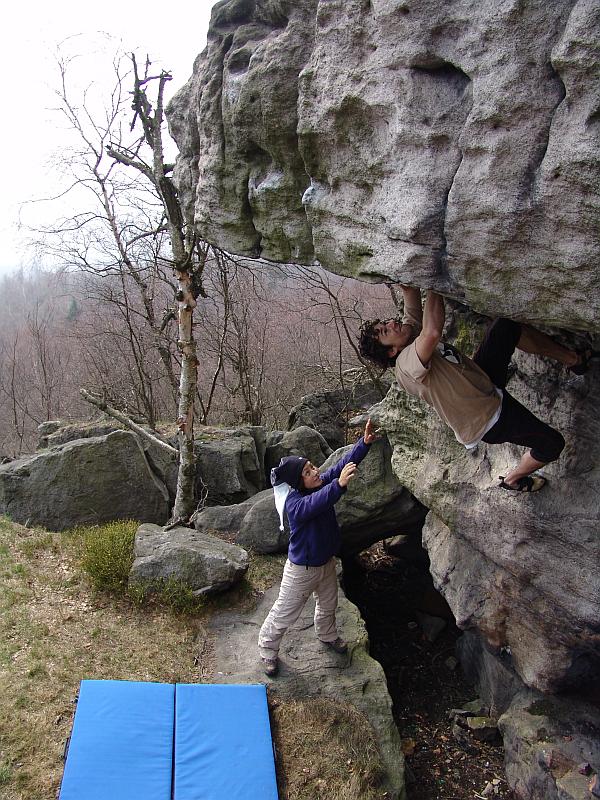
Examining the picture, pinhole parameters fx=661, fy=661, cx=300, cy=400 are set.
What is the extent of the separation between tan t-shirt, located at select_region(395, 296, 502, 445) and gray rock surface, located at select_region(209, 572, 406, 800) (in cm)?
298

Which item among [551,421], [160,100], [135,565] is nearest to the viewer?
[551,421]

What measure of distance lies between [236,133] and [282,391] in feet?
44.3

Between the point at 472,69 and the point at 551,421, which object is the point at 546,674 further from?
the point at 472,69

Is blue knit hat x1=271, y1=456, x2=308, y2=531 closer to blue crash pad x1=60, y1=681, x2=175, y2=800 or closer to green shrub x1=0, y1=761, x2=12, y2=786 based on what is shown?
blue crash pad x1=60, y1=681, x2=175, y2=800

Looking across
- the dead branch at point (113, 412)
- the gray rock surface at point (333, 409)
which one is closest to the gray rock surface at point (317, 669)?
the dead branch at point (113, 412)

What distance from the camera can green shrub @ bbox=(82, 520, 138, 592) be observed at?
7.74 m

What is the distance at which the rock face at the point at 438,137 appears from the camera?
139 inches

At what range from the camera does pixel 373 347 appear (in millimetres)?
4926

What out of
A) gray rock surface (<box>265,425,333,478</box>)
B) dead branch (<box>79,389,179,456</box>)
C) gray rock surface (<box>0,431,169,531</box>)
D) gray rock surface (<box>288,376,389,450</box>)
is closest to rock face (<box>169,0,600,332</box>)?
dead branch (<box>79,389,179,456</box>)

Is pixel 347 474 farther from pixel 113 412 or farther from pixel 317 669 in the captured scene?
pixel 113 412

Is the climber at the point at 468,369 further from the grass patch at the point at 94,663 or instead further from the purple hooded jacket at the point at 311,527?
the grass patch at the point at 94,663

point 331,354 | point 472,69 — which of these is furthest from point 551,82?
point 331,354

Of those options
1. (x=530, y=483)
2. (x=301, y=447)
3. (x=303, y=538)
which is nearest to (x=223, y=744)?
(x=303, y=538)

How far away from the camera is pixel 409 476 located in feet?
23.2
